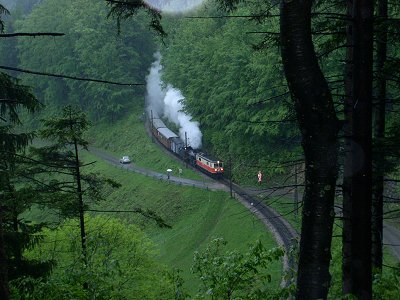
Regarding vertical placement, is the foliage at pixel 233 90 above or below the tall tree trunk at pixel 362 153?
above

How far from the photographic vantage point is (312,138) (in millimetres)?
4109

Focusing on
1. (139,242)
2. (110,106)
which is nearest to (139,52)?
(110,106)

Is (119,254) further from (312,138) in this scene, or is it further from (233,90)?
(233,90)

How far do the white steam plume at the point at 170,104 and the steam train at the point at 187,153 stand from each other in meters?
1.37

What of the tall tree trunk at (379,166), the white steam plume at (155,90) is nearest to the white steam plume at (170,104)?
the white steam plume at (155,90)

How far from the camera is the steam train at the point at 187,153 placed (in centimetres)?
3700

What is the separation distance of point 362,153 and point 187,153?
36389 mm

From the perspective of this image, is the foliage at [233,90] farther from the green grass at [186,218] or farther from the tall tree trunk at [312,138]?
the tall tree trunk at [312,138]

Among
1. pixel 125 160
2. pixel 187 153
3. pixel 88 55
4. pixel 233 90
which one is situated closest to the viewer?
pixel 233 90

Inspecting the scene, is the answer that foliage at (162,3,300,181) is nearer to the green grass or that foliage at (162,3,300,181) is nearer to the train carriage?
the train carriage

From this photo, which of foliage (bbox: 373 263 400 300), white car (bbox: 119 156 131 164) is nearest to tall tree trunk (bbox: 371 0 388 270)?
foliage (bbox: 373 263 400 300)

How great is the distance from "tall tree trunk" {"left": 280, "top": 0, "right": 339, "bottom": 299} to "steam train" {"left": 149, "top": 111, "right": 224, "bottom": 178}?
3239cm

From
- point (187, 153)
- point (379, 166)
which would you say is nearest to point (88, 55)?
point (187, 153)

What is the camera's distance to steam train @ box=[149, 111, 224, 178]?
121ft
